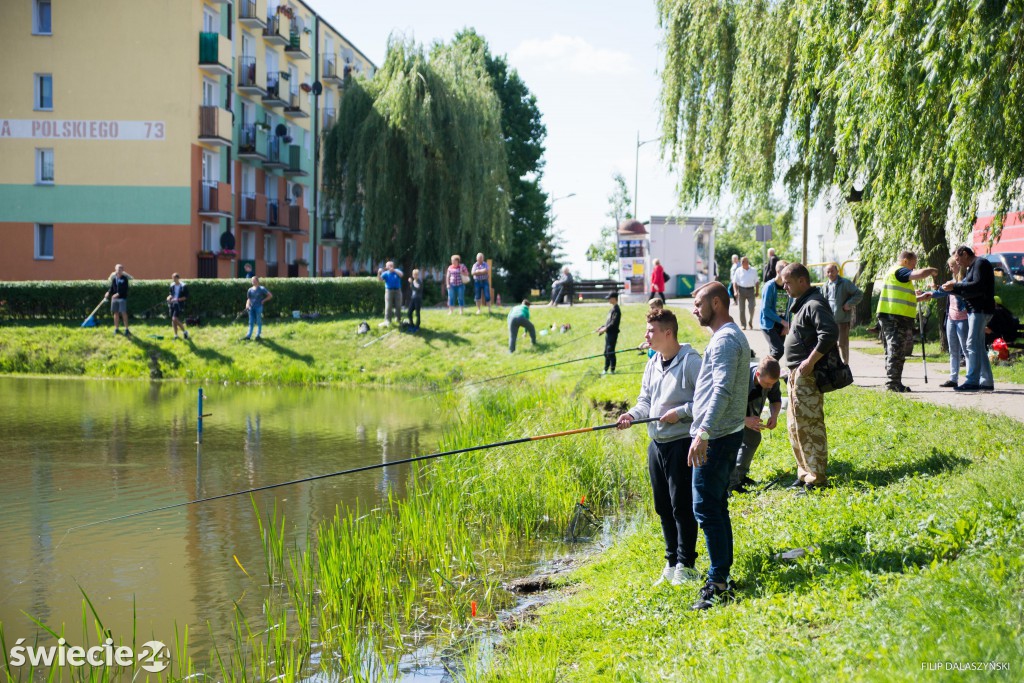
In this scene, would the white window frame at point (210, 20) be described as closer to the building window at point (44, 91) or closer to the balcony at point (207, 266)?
the building window at point (44, 91)

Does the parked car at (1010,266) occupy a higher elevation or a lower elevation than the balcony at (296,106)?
lower

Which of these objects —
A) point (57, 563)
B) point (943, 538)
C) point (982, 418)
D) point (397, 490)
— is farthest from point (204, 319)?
point (943, 538)

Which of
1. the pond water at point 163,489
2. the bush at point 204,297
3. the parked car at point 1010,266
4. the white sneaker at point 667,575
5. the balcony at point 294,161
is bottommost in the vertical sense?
the pond water at point 163,489

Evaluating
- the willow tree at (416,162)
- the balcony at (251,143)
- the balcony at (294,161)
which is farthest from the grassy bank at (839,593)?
the balcony at (294,161)

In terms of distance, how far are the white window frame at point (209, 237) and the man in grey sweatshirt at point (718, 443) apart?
125ft

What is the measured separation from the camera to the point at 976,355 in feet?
42.2

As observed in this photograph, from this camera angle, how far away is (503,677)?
5.98m

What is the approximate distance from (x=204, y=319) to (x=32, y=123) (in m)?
13.2

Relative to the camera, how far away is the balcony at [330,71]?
56000mm

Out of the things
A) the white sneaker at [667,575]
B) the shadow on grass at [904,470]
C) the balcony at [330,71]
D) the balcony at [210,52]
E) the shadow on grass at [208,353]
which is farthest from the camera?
the balcony at [330,71]

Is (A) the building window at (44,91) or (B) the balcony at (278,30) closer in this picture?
(A) the building window at (44,91)

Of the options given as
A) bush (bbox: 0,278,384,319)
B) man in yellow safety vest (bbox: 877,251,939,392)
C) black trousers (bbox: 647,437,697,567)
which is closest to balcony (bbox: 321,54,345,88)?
bush (bbox: 0,278,384,319)

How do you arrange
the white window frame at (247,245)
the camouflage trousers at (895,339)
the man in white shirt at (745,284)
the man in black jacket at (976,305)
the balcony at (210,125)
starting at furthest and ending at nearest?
1. the white window frame at (247,245)
2. the balcony at (210,125)
3. the man in white shirt at (745,284)
4. the camouflage trousers at (895,339)
5. the man in black jacket at (976,305)

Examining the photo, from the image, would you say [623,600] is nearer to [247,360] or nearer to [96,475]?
[96,475]
